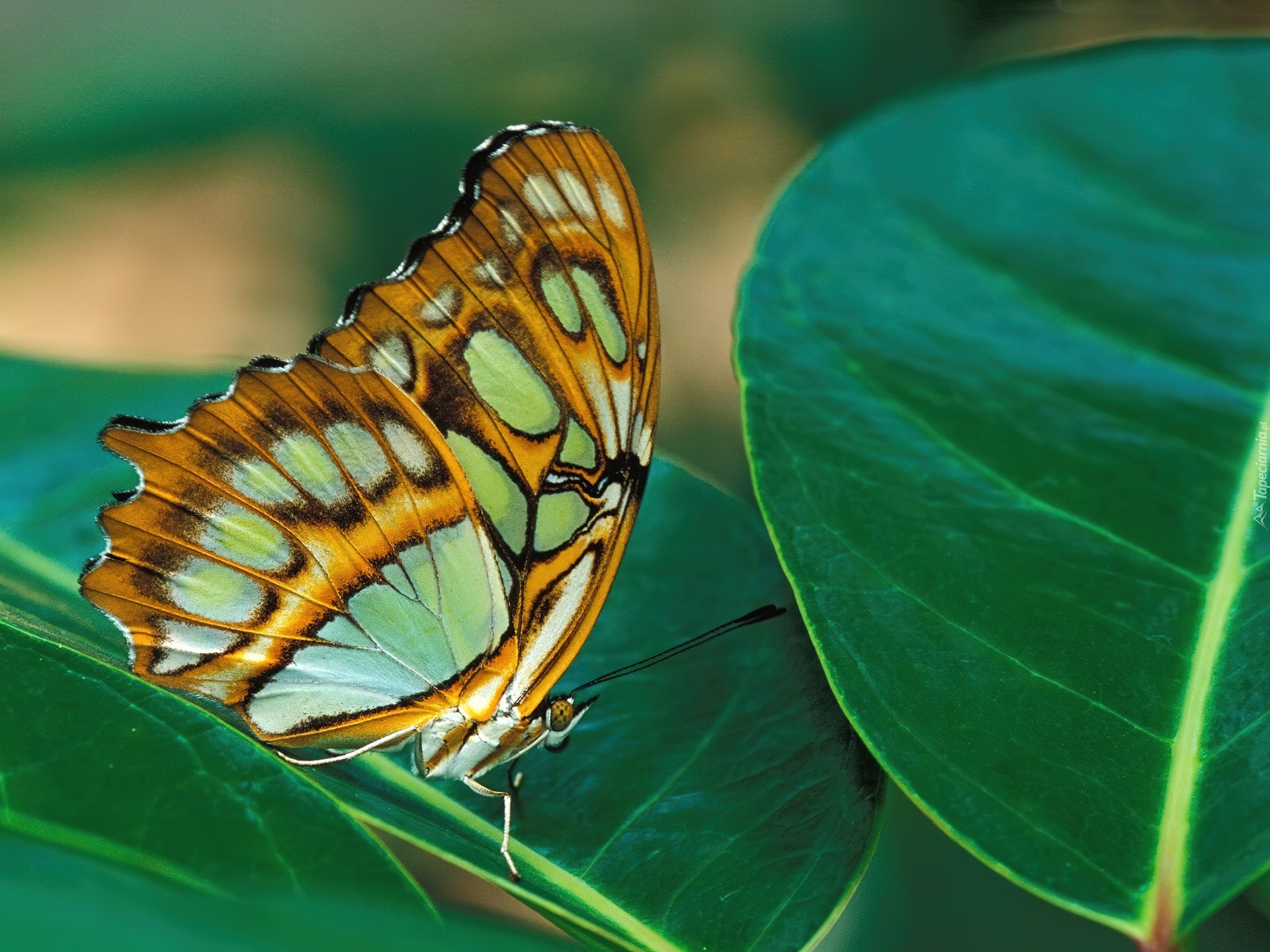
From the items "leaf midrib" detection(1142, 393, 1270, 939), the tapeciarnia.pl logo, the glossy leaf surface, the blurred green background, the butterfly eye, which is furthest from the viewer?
the blurred green background

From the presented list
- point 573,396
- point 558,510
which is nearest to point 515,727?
point 558,510

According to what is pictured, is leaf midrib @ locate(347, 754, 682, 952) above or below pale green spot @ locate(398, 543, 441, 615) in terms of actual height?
below

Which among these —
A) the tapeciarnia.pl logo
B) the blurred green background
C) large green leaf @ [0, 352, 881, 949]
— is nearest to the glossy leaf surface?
large green leaf @ [0, 352, 881, 949]

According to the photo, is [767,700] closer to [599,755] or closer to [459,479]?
[599,755]

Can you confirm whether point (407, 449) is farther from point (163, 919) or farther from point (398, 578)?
point (163, 919)

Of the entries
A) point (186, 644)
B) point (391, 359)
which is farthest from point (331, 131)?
point (186, 644)

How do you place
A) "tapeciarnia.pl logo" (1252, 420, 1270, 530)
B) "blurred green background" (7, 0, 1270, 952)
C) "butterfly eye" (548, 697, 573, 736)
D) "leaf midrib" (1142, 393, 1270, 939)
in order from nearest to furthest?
"leaf midrib" (1142, 393, 1270, 939) → "tapeciarnia.pl logo" (1252, 420, 1270, 530) → "butterfly eye" (548, 697, 573, 736) → "blurred green background" (7, 0, 1270, 952)

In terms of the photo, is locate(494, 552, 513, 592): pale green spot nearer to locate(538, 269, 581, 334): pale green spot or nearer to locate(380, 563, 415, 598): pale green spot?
locate(380, 563, 415, 598): pale green spot

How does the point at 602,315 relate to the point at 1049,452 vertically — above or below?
above
